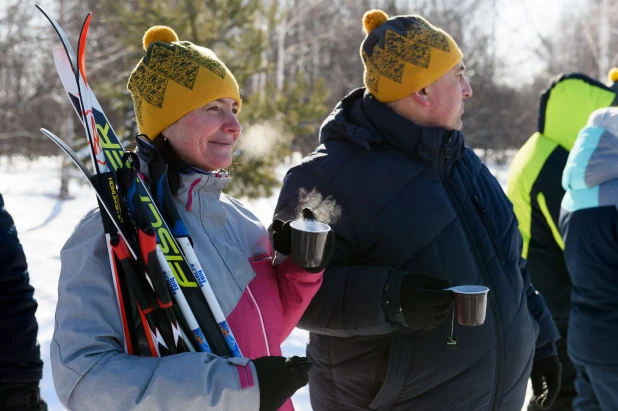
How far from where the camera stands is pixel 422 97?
7.92ft

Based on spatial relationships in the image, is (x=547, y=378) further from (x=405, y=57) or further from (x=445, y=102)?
(x=405, y=57)

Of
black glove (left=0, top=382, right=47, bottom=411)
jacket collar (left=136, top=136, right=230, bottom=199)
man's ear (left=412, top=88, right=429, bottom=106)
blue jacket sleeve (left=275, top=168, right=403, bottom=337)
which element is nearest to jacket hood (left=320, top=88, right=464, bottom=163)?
man's ear (left=412, top=88, right=429, bottom=106)

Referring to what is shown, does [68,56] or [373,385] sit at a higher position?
[68,56]

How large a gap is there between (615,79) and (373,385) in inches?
131

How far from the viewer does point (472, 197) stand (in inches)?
92.0

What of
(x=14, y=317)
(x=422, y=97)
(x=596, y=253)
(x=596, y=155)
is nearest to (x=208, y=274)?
(x=14, y=317)

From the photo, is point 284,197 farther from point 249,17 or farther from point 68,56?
point 249,17

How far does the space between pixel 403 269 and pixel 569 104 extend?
96.0 inches

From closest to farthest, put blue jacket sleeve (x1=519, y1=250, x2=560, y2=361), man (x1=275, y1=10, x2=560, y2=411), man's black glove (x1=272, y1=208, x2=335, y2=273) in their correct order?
1. man's black glove (x1=272, y1=208, x2=335, y2=273)
2. man (x1=275, y1=10, x2=560, y2=411)
3. blue jacket sleeve (x1=519, y1=250, x2=560, y2=361)

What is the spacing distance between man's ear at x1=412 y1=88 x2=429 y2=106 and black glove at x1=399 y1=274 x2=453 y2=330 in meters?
0.76

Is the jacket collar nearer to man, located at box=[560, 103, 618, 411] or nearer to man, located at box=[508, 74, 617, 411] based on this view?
man, located at box=[560, 103, 618, 411]

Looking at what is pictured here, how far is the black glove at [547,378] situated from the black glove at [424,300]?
0.89 m

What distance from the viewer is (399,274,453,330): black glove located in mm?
1906

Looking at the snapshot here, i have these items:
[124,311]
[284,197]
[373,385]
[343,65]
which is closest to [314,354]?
[373,385]
